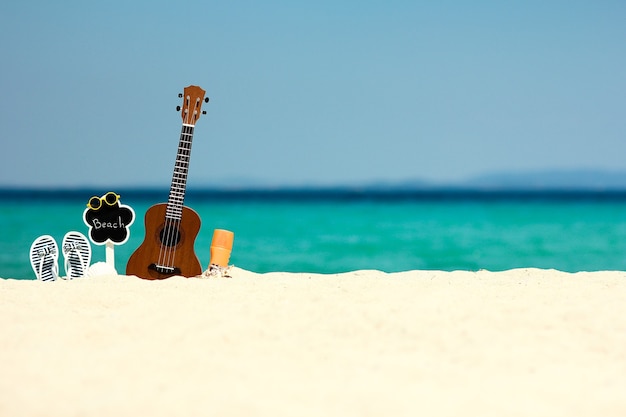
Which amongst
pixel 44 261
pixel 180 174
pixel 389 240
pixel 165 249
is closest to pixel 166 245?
pixel 165 249

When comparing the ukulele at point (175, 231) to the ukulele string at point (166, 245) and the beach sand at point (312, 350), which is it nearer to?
the ukulele string at point (166, 245)

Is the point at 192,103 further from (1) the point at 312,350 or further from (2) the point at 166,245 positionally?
(1) the point at 312,350

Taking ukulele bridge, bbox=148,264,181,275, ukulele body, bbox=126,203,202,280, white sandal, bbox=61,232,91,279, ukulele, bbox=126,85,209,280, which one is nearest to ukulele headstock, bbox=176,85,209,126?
ukulele, bbox=126,85,209,280

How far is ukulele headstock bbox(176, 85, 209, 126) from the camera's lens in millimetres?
4984

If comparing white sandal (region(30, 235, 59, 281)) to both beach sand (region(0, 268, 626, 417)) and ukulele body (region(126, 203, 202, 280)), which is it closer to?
ukulele body (region(126, 203, 202, 280))

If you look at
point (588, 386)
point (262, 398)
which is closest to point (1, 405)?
point (262, 398)

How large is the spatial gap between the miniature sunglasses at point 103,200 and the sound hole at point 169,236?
1.28ft

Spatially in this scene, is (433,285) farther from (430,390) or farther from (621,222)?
(621,222)

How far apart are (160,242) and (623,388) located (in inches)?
117

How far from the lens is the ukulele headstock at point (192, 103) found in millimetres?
4984

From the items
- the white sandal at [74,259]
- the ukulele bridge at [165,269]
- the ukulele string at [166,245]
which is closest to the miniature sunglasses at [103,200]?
the white sandal at [74,259]

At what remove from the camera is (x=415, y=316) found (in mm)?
3521

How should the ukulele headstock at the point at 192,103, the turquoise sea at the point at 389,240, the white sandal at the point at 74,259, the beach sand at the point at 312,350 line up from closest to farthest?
the beach sand at the point at 312,350
the ukulele headstock at the point at 192,103
the white sandal at the point at 74,259
the turquoise sea at the point at 389,240

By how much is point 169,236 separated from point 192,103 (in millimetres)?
808
